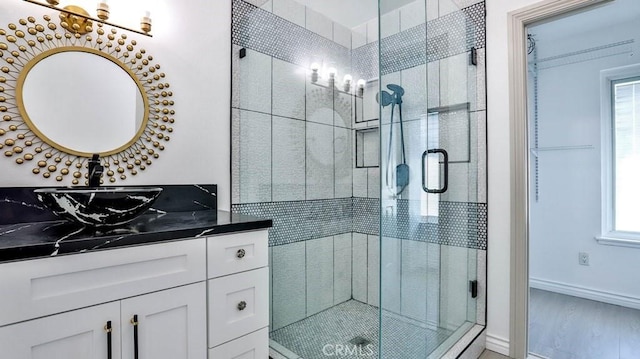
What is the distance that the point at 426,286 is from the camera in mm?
1632

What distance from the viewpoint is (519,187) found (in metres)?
1.87

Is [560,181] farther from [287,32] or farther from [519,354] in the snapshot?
Answer: [287,32]

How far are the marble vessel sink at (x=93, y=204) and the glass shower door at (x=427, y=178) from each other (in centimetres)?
97

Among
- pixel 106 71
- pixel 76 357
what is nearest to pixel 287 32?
pixel 106 71

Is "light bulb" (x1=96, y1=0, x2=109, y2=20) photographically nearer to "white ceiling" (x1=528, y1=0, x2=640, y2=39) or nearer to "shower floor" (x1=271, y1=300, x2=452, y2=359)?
"shower floor" (x1=271, y1=300, x2=452, y2=359)

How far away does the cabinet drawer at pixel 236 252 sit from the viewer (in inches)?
48.6

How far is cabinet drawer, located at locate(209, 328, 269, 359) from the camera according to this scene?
1.27 metres

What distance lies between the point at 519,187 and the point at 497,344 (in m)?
0.98

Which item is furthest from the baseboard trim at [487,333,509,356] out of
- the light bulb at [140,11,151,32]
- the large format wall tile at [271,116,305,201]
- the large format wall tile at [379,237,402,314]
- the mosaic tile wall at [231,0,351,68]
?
the light bulb at [140,11,151,32]

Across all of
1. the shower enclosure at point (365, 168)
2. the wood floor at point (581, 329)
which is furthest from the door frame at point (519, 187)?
the wood floor at point (581, 329)

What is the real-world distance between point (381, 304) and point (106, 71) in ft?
5.25

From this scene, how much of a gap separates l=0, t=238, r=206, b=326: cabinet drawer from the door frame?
1759mm

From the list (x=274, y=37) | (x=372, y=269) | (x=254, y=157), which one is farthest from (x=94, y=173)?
(x=372, y=269)

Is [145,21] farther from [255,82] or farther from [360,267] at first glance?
[360,267]
